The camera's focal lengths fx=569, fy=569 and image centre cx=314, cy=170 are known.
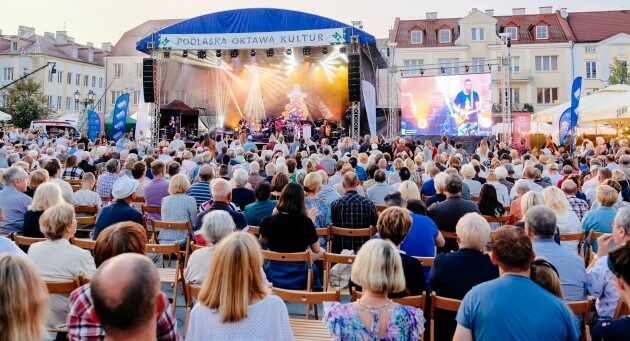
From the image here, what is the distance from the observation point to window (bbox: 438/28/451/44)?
148 ft

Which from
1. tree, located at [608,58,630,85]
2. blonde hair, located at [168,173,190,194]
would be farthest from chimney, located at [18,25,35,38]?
blonde hair, located at [168,173,190,194]

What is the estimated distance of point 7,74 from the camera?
5584 cm

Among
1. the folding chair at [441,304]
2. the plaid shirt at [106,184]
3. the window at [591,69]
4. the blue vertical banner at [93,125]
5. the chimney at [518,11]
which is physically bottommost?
the folding chair at [441,304]

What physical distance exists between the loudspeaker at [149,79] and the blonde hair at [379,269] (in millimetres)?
19311

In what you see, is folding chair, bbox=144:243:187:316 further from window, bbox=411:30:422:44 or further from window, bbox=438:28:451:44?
window, bbox=438:28:451:44

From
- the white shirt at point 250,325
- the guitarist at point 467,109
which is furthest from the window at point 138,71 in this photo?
the white shirt at point 250,325

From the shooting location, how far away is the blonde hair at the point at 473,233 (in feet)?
12.8

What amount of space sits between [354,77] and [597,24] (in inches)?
1392

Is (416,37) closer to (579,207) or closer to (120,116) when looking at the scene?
(120,116)

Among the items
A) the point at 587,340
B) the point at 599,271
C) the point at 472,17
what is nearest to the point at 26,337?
the point at 587,340

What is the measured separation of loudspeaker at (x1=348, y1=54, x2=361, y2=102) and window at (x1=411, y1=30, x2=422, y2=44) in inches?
1065

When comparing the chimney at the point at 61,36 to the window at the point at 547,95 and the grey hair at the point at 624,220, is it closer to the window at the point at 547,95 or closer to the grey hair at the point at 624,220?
the window at the point at 547,95

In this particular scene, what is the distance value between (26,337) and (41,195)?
13.2ft

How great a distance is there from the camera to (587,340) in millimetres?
3652
